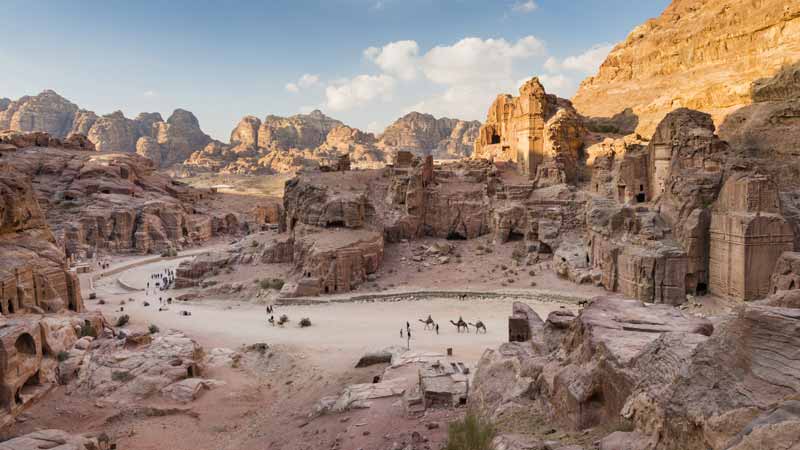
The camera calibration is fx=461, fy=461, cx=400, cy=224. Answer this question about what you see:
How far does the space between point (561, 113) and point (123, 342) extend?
28.2 m

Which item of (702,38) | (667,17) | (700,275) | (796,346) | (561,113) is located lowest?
(700,275)

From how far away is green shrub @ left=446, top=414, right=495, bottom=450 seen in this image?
6.53 metres

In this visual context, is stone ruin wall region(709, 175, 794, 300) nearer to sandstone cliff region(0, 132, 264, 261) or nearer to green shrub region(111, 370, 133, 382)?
green shrub region(111, 370, 133, 382)

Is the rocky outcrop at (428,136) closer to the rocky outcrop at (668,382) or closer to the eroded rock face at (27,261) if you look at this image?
the eroded rock face at (27,261)

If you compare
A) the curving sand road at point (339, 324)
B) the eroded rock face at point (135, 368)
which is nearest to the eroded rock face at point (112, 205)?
the curving sand road at point (339, 324)

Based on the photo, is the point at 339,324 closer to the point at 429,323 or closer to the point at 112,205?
the point at 429,323

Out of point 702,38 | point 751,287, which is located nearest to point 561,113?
point 751,287

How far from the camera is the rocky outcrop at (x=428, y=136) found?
87.2 meters

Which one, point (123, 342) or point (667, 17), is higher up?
point (667, 17)

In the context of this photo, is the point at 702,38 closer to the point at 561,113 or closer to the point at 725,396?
the point at 561,113

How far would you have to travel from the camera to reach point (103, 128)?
90125mm

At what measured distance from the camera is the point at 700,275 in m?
18.5

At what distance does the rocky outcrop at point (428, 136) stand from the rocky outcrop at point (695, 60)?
30461 millimetres

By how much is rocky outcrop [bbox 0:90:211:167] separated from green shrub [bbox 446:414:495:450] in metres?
95.7
